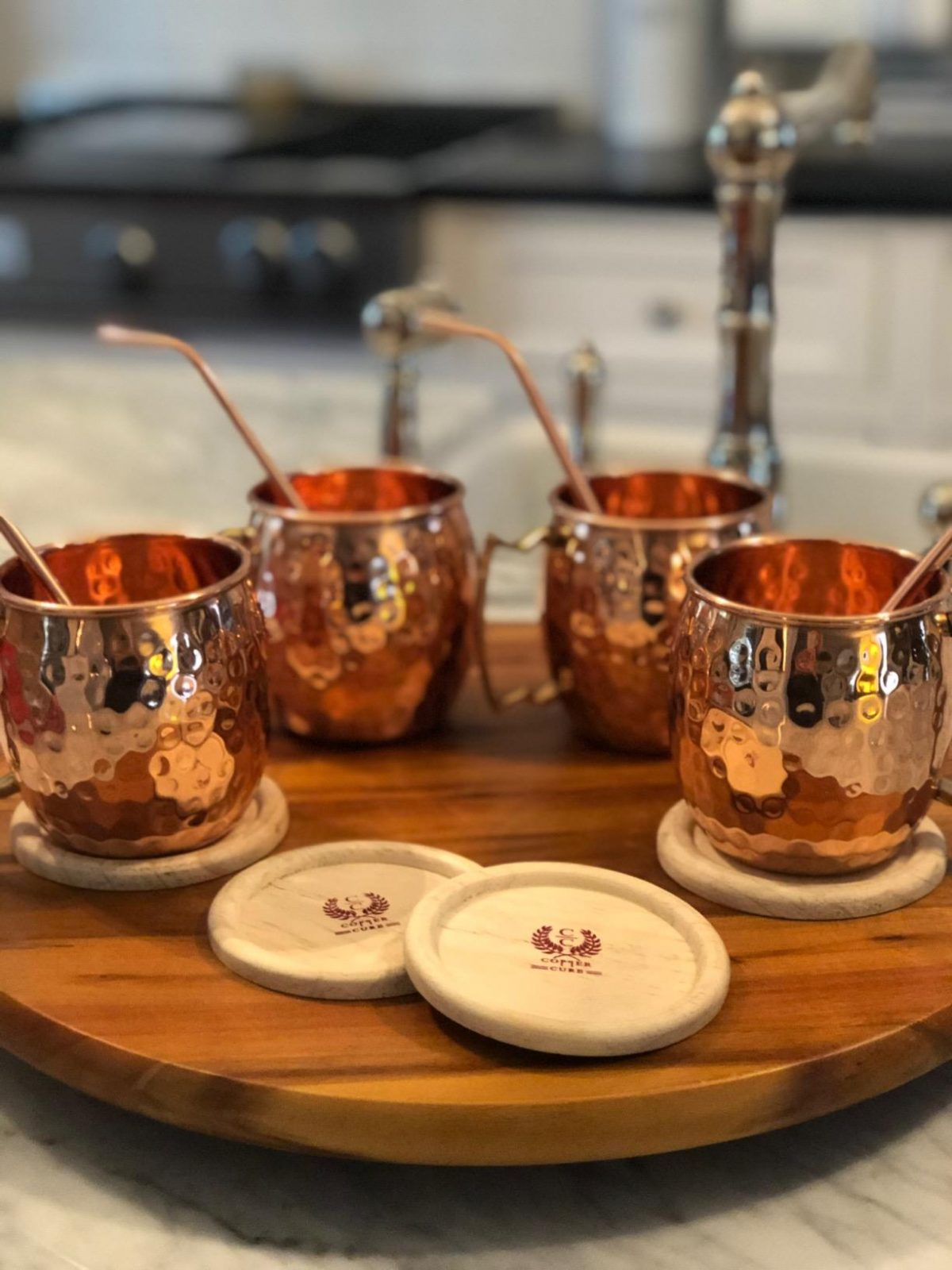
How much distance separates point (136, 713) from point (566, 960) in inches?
6.8

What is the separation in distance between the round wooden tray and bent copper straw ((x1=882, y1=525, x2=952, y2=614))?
0.35ft

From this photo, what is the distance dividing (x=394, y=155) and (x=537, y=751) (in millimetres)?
1657

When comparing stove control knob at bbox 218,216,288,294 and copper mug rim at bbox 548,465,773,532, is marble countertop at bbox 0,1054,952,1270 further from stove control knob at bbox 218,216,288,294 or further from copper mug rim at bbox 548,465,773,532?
stove control knob at bbox 218,216,288,294

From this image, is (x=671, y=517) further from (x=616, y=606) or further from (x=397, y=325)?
(x=397, y=325)

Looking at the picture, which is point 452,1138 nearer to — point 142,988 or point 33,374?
point 142,988

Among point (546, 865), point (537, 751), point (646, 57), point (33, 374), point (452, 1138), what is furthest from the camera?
point (646, 57)

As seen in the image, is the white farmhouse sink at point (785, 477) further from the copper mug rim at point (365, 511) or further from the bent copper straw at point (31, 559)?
the bent copper straw at point (31, 559)

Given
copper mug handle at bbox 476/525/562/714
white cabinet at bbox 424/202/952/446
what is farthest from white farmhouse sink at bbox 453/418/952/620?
white cabinet at bbox 424/202/952/446

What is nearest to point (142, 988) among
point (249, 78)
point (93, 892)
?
point (93, 892)

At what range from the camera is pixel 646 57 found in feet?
7.65

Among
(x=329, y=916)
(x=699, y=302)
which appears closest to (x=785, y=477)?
(x=329, y=916)

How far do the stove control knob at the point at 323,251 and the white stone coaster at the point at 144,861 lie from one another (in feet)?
4.77

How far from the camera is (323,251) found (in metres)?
1.96

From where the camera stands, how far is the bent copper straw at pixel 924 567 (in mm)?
548
